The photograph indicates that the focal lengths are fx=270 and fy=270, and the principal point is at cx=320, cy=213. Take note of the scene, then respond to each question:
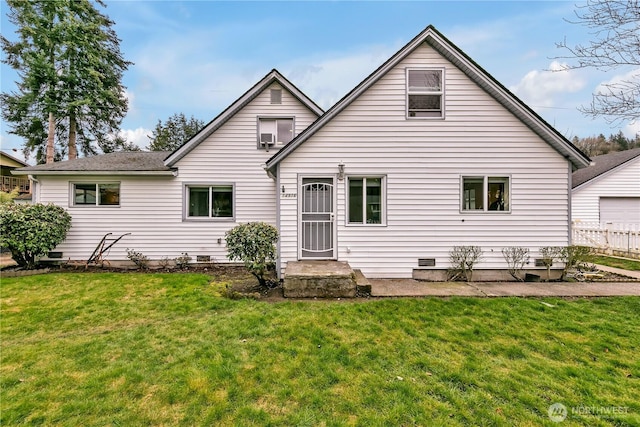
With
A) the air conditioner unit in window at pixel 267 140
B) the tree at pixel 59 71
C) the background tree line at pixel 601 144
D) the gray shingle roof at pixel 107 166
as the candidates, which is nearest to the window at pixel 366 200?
the air conditioner unit in window at pixel 267 140

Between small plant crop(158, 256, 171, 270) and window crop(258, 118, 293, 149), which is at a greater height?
window crop(258, 118, 293, 149)

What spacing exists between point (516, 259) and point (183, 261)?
33.7 feet

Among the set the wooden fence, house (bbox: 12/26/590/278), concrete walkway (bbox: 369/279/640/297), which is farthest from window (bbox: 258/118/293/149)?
the wooden fence

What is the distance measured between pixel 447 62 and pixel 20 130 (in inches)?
1024

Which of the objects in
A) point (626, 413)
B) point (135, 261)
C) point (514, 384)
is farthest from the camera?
point (135, 261)

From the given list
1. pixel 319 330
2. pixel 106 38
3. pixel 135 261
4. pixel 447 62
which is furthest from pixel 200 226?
pixel 106 38

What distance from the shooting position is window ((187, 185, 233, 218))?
385 inches

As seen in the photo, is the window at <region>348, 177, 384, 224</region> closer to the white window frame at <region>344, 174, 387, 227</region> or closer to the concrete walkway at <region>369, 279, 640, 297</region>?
the white window frame at <region>344, 174, 387, 227</region>

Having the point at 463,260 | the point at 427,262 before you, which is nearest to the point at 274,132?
the point at 427,262

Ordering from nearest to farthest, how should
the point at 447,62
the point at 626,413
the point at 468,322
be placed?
the point at 626,413 → the point at 468,322 → the point at 447,62

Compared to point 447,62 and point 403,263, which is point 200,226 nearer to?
point 403,263

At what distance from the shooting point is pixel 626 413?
2.67m

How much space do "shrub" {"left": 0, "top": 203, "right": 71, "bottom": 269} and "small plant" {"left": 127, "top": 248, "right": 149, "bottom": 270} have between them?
2079mm

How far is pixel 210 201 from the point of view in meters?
A: 9.78
